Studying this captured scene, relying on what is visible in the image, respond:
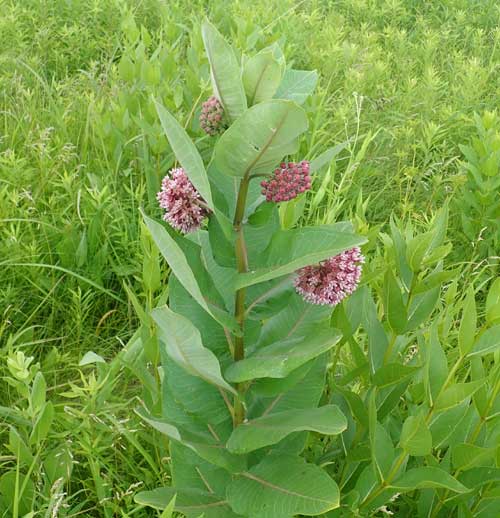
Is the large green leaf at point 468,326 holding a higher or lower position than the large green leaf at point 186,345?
lower

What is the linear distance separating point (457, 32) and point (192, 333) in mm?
5114

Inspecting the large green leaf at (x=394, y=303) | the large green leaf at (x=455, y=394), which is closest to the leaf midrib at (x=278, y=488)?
the large green leaf at (x=455, y=394)

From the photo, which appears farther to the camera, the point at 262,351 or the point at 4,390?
the point at 4,390

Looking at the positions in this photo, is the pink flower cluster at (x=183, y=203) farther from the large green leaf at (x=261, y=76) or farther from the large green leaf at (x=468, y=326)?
the large green leaf at (x=468, y=326)

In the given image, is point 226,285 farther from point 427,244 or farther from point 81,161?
point 81,161

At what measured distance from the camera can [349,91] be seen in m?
4.18

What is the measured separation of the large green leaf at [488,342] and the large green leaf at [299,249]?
19.9 inches

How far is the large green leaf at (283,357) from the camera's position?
4.54 feet

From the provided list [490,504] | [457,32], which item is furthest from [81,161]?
[457,32]

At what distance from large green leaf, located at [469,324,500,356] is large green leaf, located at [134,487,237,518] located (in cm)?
67

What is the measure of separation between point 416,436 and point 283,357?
1.14 ft

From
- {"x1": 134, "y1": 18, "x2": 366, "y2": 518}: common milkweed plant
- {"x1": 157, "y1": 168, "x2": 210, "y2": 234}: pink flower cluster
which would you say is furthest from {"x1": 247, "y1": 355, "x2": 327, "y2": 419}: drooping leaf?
{"x1": 157, "y1": 168, "x2": 210, "y2": 234}: pink flower cluster

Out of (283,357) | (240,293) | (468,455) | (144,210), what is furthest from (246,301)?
(144,210)

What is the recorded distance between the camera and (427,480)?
163cm
